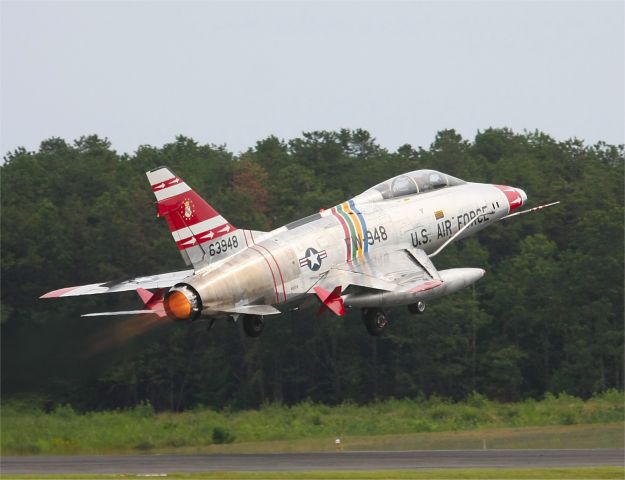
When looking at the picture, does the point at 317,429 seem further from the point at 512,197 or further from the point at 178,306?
the point at 178,306

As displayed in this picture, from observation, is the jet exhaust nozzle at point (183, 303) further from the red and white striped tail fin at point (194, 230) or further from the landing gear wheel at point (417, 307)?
the landing gear wheel at point (417, 307)

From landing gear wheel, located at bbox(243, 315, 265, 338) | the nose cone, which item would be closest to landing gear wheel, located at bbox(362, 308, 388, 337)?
landing gear wheel, located at bbox(243, 315, 265, 338)

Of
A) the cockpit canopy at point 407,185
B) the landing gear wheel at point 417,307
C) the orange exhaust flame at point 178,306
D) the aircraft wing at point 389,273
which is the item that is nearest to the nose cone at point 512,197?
the cockpit canopy at point 407,185

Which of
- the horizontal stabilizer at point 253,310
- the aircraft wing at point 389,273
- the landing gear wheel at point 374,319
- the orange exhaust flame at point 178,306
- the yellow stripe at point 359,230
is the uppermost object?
the yellow stripe at point 359,230

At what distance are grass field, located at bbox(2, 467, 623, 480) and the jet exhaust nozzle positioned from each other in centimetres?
997

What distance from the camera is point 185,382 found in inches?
3526

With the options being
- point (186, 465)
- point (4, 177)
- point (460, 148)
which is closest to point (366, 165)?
point (460, 148)

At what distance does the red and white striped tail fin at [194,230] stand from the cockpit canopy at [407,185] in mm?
4622

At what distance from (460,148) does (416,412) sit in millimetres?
49154

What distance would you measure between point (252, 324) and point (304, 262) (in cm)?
206

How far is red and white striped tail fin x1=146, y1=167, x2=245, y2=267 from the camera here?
40062mm

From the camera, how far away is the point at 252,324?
40000 mm

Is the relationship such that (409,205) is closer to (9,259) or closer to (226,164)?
(9,259)

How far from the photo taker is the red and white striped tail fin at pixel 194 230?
131ft
